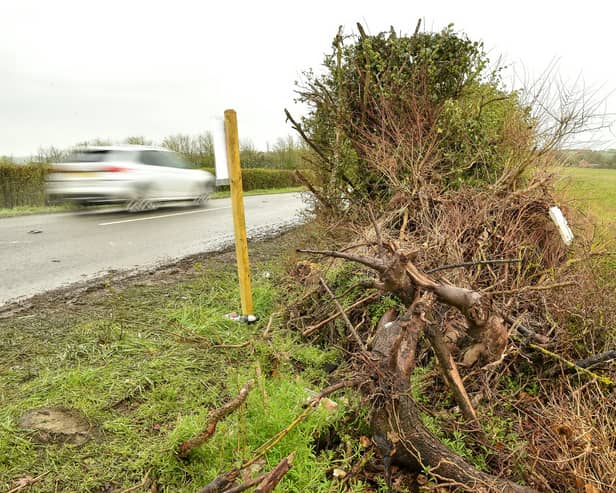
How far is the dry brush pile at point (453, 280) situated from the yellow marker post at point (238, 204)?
0.56 m

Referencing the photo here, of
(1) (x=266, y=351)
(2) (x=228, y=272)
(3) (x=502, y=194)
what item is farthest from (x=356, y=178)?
(1) (x=266, y=351)

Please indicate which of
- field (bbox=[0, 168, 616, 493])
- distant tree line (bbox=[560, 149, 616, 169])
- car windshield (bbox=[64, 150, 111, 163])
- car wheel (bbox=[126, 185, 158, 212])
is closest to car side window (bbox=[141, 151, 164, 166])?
car wheel (bbox=[126, 185, 158, 212])

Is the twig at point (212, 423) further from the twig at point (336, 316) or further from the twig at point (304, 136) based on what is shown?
the twig at point (304, 136)

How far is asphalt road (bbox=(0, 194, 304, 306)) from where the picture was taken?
4.87 m

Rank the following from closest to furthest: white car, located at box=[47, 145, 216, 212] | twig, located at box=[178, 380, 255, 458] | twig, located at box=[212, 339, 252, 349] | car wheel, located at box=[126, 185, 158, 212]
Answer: twig, located at box=[178, 380, 255, 458]
twig, located at box=[212, 339, 252, 349]
white car, located at box=[47, 145, 216, 212]
car wheel, located at box=[126, 185, 158, 212]

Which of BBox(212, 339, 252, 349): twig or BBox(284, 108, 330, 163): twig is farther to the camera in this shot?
BBox(284, 108, 330, 163): twig

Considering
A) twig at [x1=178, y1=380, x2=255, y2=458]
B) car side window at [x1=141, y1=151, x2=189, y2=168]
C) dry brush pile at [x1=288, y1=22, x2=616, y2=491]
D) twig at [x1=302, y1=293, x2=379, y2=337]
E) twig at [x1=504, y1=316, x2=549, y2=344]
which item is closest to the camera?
twig at [x1=178, y1=380, x2=255, y2=458]

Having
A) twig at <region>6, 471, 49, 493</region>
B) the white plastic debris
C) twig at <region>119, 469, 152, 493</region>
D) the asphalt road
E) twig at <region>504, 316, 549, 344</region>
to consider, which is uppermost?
the white plastic debris

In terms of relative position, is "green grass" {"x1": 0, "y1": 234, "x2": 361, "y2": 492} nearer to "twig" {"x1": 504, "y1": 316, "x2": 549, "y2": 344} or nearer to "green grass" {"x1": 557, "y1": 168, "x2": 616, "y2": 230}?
"twig" {"x1": 504, "y1": 316, "x2": 549, "y2": 344}

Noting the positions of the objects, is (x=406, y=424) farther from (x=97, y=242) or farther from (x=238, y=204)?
(x=97, y=242)

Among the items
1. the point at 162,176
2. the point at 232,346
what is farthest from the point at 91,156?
the point at 232,346

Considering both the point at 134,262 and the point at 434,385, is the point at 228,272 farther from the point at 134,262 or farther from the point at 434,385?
the point at 434,385

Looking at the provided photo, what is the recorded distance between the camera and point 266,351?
305 cm

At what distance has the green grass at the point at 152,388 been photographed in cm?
189
